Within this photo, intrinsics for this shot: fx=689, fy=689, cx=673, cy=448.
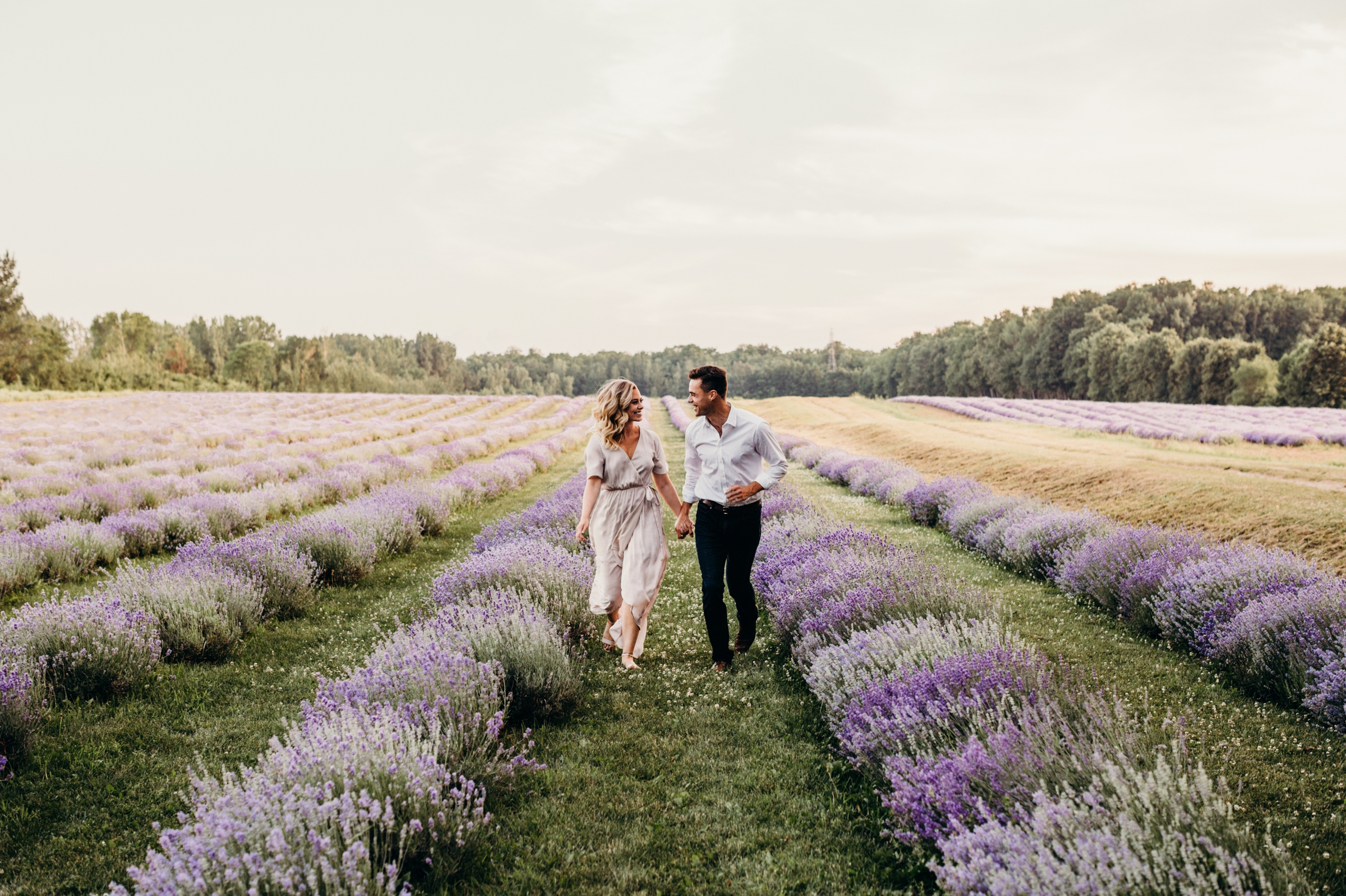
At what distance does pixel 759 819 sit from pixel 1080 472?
13.4 metres

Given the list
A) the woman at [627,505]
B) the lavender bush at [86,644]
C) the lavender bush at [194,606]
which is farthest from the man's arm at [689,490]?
the lavender bush at [86,644]

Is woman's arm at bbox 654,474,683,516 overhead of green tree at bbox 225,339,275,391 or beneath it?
beneath

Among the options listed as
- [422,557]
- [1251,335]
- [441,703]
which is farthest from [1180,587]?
[1251,335]

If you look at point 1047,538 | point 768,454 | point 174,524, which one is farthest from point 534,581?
point 174,524

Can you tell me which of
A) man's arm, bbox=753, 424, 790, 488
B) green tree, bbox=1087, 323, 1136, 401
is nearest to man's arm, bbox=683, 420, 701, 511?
man's arm, bbox=753, 424, 790, 488

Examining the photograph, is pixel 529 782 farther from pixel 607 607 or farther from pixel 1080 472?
pixel 1080 472

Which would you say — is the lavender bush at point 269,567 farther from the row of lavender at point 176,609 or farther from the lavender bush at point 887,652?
the lavender bush at point 887,652

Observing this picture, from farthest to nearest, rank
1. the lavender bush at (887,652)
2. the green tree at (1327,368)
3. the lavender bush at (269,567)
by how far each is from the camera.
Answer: the green tree at (1327,368), the lavender bush at (269,567), the lavender bush at (887,652)

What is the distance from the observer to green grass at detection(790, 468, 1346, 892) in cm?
305

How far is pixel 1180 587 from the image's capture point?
576 cm

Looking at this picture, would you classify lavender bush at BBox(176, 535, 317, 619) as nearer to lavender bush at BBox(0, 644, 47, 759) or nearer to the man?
lavender bush at BBox(0, 644, 47, 759)

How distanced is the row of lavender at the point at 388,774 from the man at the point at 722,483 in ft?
3.84

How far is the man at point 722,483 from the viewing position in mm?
4746

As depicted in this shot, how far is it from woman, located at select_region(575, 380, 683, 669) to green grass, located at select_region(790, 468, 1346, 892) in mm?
2822
